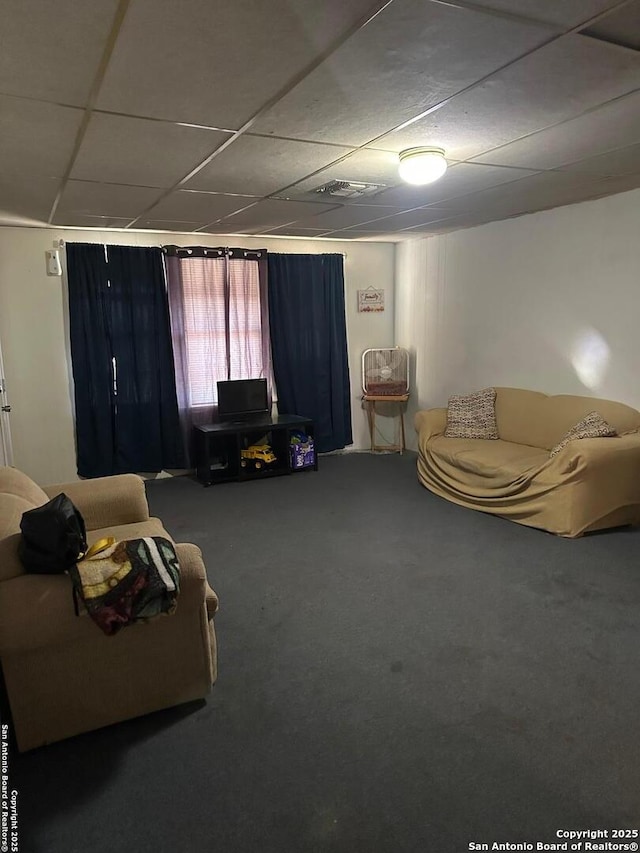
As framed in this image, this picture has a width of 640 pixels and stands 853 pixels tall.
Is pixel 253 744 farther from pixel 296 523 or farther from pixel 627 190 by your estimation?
pixel 627 190

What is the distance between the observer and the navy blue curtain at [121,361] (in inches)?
195

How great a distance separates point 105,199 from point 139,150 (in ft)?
3.94

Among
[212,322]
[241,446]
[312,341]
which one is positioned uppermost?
[212,322]

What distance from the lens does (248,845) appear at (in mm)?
1607

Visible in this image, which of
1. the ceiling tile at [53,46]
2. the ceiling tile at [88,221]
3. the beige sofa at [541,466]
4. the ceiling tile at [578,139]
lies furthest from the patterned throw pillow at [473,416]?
the ceiling tile at [53,46]

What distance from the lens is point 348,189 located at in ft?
11.8

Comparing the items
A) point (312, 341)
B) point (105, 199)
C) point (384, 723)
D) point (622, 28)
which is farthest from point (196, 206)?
point (384, 723)

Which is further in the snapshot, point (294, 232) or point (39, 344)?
point (294, 232)


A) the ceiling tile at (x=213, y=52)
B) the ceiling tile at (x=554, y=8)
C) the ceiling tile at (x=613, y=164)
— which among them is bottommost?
the ceiling tile at (x=554, y=8)

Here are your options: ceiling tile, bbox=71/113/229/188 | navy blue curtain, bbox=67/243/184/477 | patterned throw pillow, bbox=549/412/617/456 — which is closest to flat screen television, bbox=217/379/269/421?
navy blue curtain, bbox=67/243/184/477

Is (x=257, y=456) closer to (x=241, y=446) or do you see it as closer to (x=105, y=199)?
(x=241, y=446)

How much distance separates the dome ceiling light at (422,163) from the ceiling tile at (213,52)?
97 centimetres

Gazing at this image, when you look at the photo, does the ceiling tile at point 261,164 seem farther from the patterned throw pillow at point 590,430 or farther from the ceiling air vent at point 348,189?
the patterned throw pillow at point 590,430

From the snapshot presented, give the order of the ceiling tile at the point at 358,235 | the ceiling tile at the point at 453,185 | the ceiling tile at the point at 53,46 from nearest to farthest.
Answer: the ceiling tile at the point at 53,46 → the ceiling tile at the point at 453,185 → the ceiling tile at the point at 358,235
